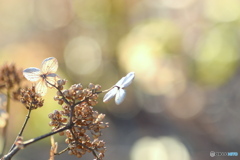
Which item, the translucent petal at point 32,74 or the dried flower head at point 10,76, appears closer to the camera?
the translucent petal at point 32,74

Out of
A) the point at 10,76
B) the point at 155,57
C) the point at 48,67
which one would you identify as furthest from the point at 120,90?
the point at 155,57

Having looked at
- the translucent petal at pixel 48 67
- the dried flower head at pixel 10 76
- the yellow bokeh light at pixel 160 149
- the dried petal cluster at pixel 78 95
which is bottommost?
A: the dried petal cluster at pixel 78 95

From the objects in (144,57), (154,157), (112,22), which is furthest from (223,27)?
(154,157)

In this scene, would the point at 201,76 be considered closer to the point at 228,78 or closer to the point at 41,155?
the point at 228,78

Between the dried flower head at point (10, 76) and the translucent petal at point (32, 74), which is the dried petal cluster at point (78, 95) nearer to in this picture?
the translucent petal at point (32, 74)

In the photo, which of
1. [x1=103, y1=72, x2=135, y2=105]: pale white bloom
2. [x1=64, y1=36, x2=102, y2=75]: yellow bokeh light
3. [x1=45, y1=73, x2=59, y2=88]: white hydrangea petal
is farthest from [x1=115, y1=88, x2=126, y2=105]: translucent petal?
[x1=64, y1=36, x2=102, y2=75]: yellow bokeh light

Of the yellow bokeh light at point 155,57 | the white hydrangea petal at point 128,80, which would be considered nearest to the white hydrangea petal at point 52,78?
the white hydrangea petal at point 128,80

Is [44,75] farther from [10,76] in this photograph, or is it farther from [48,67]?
[10,76]
